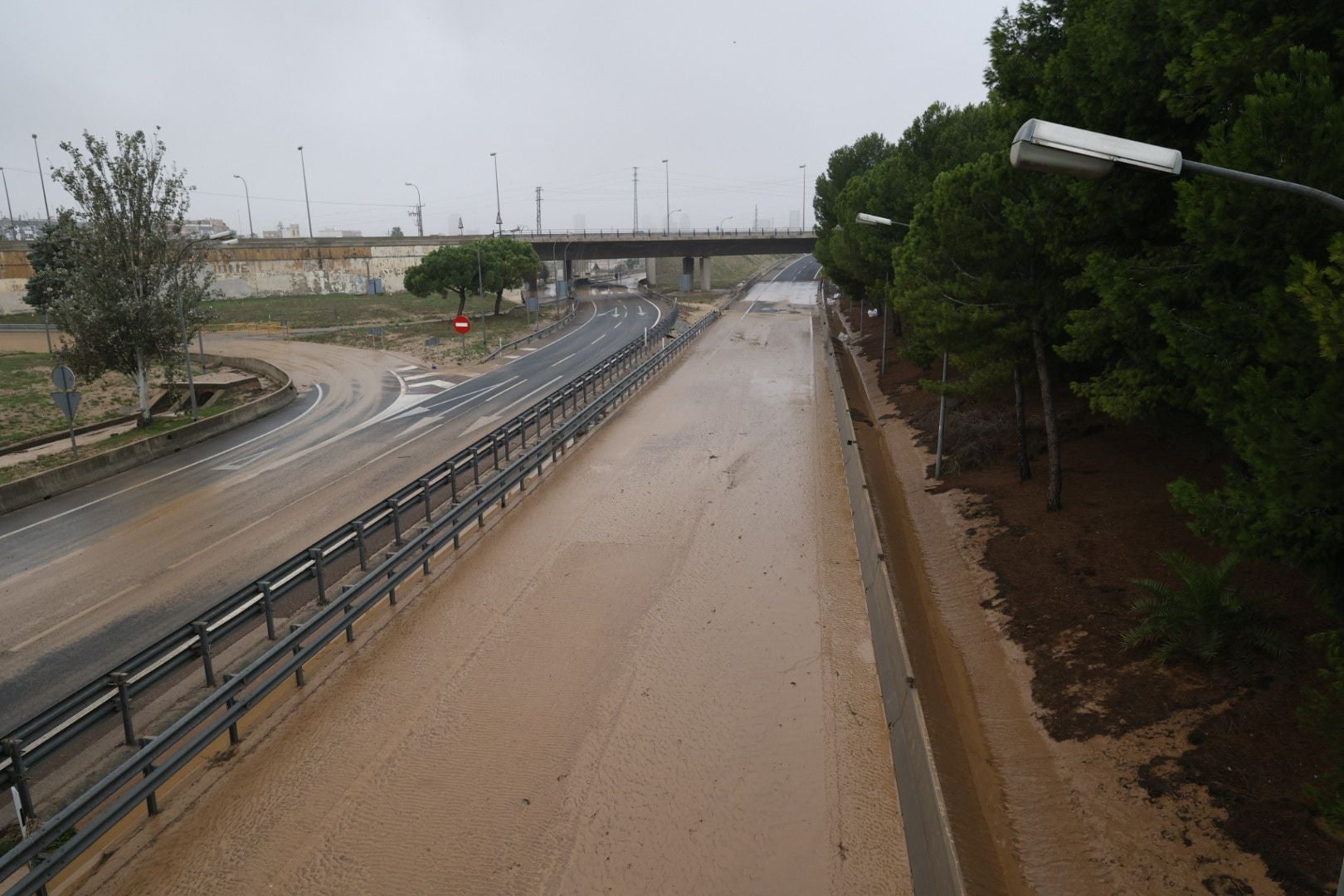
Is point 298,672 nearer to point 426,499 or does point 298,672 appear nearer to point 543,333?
point 426,499

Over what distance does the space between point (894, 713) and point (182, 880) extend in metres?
7.07

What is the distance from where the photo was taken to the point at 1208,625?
9.77 metres

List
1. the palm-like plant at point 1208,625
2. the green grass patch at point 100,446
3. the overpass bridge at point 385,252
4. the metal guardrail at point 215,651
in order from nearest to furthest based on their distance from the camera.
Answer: the metal guardrail at point 215,651, the palm-like plant at point 1208,625, the green grass patch at point 100,446, the overpass bridge at point 385,252

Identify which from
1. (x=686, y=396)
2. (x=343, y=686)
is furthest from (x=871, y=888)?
(x=686, y=396)

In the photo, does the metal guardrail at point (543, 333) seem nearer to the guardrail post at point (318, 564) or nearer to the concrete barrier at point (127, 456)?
the concrete barrier at point (127, 456)

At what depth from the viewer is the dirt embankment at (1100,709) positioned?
7.33 metres

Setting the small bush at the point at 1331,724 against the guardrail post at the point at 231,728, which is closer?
the small bush at the point at 1331,724

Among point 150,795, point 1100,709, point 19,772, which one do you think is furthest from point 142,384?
point 1100,709

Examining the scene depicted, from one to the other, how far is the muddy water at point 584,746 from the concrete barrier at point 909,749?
183mm

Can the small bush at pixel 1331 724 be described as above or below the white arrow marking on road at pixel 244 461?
above

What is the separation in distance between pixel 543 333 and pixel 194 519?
3987cm

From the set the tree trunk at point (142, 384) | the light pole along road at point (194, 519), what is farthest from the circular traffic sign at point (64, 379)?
the tree trunk at point (142, 384)

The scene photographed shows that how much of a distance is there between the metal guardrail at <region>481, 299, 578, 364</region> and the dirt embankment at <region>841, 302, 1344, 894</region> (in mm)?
33919

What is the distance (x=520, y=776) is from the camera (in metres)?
8.20
